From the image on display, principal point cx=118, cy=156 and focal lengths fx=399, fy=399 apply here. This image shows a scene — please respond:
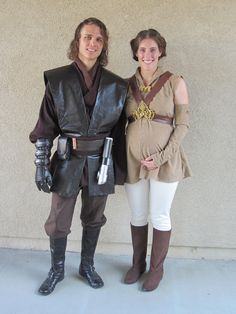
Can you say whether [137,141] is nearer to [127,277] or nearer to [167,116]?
[167,116]

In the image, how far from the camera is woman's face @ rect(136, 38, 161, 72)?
200cm

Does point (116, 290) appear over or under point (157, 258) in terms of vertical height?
under

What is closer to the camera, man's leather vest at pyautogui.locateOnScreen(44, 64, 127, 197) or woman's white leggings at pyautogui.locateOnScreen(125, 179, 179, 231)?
man's leather vest at pyautogui.locateOnScreen(44, 64, 127, 197)

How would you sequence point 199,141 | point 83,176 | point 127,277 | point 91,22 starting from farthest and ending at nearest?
point 199,141 < point 127,277 < point 83,176 < point 91,22

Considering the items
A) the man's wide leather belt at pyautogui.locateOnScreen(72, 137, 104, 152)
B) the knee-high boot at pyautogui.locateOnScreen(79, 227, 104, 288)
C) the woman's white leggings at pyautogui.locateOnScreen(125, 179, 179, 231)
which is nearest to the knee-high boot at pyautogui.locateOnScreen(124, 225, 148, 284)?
the woman's white leggings at pyautogui.locateOnScreen(125, 179, 179, 231)

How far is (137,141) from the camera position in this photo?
2082mm

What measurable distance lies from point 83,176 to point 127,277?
0.68m

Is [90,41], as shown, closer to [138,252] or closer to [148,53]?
[148,53]

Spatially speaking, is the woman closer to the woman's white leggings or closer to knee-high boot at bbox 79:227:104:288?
the woman's white leggings

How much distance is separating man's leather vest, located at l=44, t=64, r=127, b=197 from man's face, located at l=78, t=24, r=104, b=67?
11cm

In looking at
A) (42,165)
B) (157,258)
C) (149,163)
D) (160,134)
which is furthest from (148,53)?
(157,258)

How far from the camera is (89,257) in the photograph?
2320 mm

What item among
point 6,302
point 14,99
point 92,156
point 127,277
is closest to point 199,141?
point 92,156

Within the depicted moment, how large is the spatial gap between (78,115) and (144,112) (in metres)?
0.34
